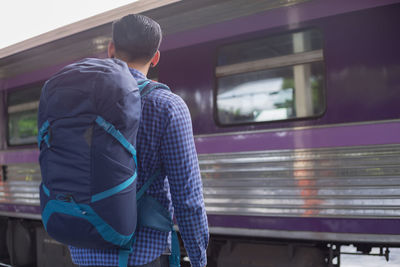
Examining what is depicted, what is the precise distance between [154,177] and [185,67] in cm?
285

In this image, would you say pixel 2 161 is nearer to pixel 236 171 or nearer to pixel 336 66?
pixel 236 171

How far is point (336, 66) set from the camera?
10.8 feet

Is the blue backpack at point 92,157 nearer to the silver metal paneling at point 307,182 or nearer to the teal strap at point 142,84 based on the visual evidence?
the teal strap at point 142,84

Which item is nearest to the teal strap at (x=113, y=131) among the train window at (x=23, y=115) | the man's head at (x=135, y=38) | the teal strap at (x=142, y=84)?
the teal strap at (x=142, y=84)

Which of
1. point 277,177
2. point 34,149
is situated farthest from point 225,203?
point 34,149

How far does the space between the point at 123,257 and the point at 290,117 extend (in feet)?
8.05

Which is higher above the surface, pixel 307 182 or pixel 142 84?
pixel 142 84

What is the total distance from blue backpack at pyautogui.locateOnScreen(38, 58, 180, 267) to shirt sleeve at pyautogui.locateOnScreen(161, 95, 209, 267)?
0.13 metres

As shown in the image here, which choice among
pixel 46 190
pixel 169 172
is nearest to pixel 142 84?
pixel 169 172

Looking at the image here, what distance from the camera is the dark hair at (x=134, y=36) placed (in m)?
1.46

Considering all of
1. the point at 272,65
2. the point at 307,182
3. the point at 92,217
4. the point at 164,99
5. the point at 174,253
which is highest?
the point at 272,65

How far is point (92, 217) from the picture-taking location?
1227mm

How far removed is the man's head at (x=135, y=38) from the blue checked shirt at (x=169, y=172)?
16 cm

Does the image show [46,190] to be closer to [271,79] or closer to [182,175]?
[182,175]
